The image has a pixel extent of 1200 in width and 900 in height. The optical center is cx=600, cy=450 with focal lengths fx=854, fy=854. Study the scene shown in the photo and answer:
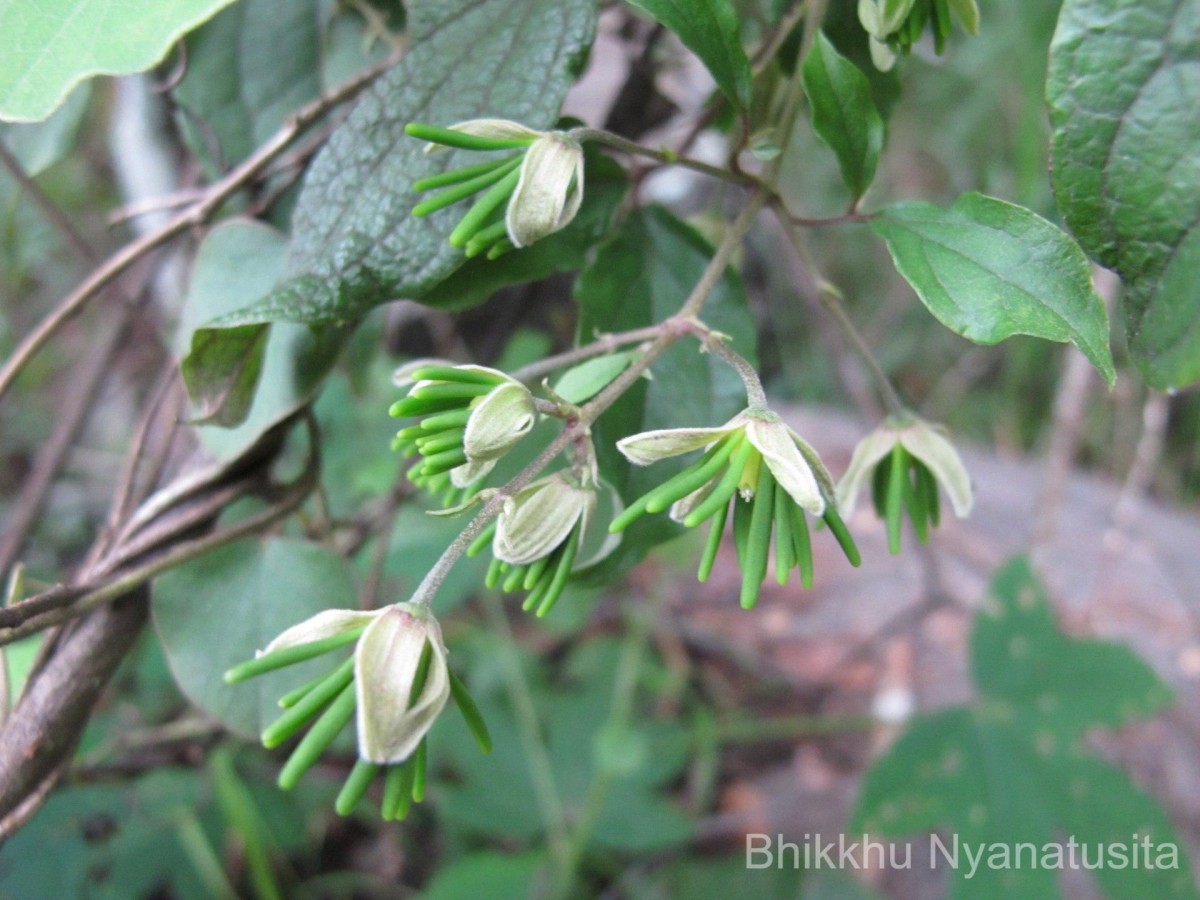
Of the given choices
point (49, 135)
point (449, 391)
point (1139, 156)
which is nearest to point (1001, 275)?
point (1139, 156)

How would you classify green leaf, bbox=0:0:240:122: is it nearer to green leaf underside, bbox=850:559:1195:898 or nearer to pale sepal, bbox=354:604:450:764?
pale sepal, bbox=354:604:450:764

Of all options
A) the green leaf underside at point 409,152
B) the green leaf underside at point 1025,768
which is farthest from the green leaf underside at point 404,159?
the green leaf underside at point 1025,768

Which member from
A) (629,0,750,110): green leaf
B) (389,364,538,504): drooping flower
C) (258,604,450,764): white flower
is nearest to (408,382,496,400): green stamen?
(389,364,538,504): drooping flower

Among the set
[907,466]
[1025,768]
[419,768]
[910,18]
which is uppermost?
[910,18]

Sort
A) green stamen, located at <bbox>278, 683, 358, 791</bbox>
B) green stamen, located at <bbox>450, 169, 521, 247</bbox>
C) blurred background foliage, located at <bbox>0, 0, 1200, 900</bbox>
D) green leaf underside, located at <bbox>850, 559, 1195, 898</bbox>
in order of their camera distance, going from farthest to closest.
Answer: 1. green leaf underside, located at <bbox>850, 559, 1195, 898</bbox>
2. blurred background foliage, located at <bbox>0, 0, 1200, 900</bbox>
3. green stamen, located at <bbox>450, 169, 521, 247</bbox>
4. green stamen, located at <bbox>278, 683, 358, 791</bbox>

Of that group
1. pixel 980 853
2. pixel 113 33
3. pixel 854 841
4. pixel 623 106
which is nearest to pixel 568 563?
pixel 113 33

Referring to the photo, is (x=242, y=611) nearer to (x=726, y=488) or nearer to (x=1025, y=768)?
(x=726, y=488)

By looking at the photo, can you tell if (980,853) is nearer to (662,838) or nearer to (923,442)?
(662,838)
